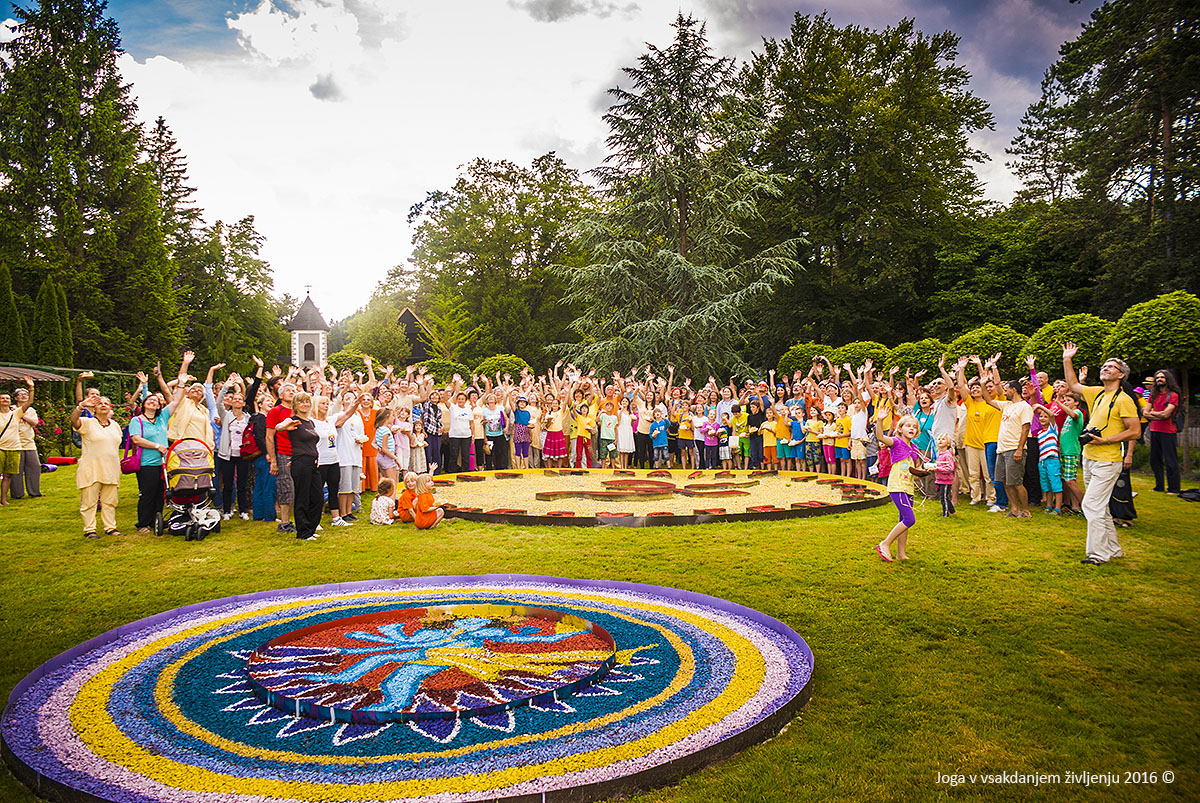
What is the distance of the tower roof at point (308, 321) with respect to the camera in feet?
276

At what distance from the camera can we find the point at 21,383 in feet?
85.6

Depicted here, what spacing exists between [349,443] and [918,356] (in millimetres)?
20250

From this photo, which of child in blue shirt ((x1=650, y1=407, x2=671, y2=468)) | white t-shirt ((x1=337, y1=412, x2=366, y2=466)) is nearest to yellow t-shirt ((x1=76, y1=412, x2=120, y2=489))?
white t-shirt ((x1=337, y1=412, x2=366, y2=466))

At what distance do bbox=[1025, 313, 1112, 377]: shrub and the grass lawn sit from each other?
7.91 metres

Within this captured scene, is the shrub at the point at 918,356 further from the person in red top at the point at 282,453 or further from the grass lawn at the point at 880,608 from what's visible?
the person in red top at the point at 282,453

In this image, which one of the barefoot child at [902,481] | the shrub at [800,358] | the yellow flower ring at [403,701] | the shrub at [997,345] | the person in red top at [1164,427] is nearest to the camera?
the yellow flower ring at [403,701]

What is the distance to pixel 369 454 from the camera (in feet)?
46.2

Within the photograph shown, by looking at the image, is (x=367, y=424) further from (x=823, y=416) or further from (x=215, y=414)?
(x=823, y=416)

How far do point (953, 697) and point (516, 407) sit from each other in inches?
595

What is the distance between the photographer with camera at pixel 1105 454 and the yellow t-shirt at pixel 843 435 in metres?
8.24

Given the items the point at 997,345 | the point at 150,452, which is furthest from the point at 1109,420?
the point at 997,345

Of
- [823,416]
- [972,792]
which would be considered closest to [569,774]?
[972,792]

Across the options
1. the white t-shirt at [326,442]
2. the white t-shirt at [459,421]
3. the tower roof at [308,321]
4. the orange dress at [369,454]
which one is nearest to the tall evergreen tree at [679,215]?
the white t-shirt at [459,421]

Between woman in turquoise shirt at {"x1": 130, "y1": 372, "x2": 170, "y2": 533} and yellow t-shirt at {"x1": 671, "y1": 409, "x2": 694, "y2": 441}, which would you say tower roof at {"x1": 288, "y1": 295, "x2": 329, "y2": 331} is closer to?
yellow t-shirt at {"x1": 671, "y1": 409, "x2": 694, "y2": 441}
